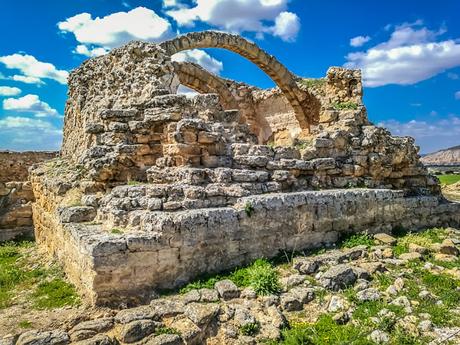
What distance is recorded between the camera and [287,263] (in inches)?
233

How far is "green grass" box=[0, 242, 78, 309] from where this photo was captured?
5.15 m

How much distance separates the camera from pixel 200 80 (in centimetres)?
1388

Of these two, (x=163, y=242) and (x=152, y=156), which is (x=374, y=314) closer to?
(x=163, y=242)

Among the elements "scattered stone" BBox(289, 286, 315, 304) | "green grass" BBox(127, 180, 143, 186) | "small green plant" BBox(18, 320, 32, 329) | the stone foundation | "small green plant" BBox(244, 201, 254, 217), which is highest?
"green grass" BBox(127, 180, 143, 186)

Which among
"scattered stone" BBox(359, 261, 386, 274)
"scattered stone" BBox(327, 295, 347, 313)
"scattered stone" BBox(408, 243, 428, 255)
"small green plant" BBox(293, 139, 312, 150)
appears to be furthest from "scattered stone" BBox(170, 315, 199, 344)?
"small green plant" BBox(293, 139, 312, 150)

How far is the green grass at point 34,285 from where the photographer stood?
515 cm

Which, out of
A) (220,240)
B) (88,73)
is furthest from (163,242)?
(88,73)

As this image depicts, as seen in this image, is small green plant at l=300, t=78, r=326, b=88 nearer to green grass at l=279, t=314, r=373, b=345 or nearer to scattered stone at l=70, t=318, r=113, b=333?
green grass at l=279, t=314, r=373, b=345

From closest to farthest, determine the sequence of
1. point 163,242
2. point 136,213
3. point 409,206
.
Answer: point 163,242
point 136,213
point 409,206

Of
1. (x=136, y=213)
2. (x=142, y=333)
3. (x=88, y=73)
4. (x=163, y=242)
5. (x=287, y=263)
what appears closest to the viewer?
(x=142, y=333)

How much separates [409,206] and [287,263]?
3459mm

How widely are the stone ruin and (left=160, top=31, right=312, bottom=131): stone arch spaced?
217 centimetres

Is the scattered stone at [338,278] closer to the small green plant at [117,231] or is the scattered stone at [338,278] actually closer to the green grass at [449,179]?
the small green plant at [117,231]

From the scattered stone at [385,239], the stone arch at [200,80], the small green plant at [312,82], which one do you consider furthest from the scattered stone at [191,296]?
the small green plant at [312,82]
